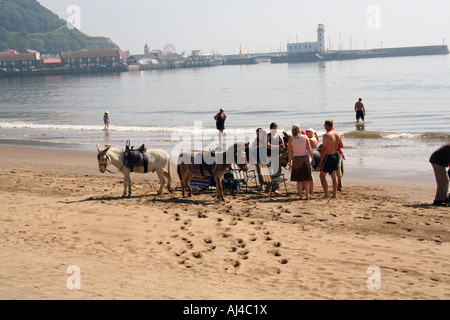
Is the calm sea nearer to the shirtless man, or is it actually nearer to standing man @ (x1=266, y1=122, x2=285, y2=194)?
the shirtless man

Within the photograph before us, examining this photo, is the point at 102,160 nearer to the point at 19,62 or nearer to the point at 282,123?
the point at 282,123

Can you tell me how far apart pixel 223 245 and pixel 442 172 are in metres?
5.05

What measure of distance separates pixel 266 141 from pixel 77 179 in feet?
20.4

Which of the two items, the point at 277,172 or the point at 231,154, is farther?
the point at 277,172

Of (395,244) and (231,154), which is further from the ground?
(231,154)

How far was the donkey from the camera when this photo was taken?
35.7 feet

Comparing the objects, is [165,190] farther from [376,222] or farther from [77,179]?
[376,222]

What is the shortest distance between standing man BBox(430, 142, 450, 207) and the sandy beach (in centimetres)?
30

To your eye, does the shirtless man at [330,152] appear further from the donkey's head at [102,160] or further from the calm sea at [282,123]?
the donkey's head at [102,160]

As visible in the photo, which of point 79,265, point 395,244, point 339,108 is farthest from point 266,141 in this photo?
point 339,108

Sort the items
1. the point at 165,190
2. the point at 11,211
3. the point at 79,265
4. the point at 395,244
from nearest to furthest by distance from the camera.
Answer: the point at 79,265, the point at 395,244, the point at 11,211, the point at 165,190

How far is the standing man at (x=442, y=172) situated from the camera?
10.4 metres

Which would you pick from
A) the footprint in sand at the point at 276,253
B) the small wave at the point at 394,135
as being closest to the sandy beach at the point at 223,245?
the footprint in sand at the point at 276,253

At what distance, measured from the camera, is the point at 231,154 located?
10.8 meters
